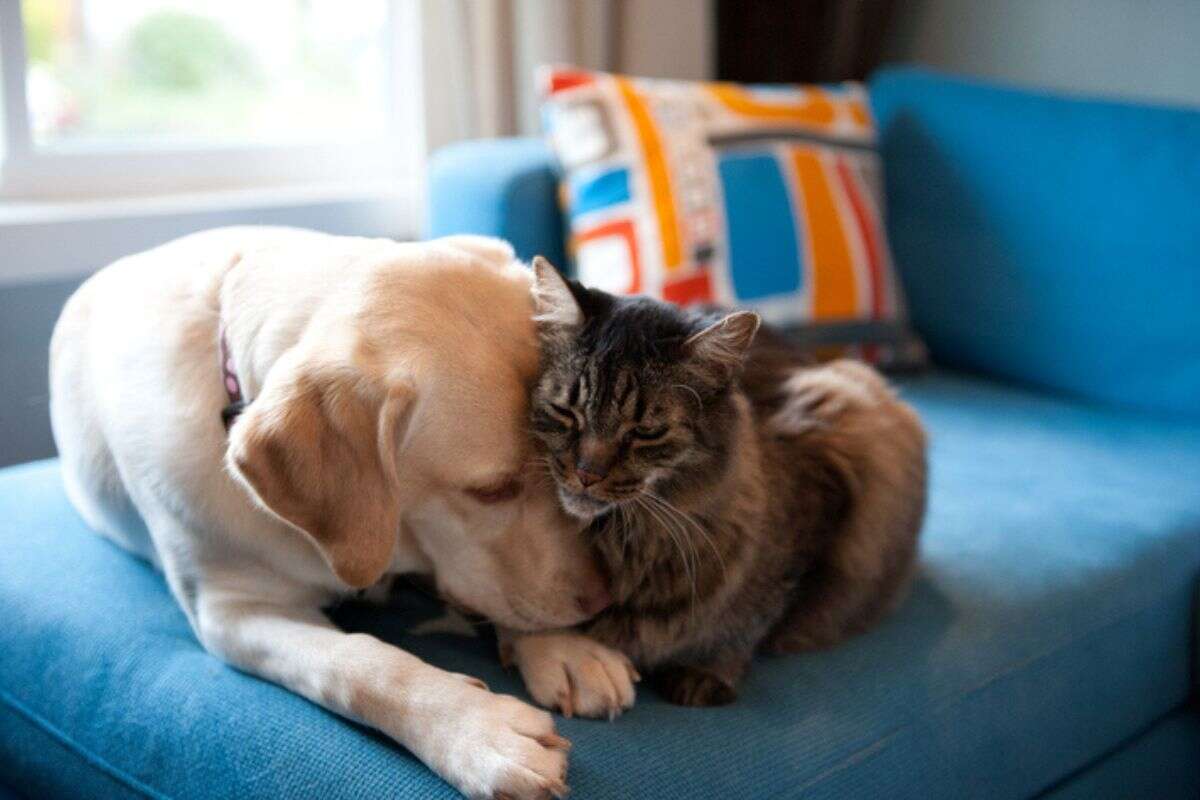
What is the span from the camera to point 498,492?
4.10ft

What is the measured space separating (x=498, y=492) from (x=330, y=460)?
0.19 metres

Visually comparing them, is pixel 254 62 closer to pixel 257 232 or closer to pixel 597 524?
pixel 257 232

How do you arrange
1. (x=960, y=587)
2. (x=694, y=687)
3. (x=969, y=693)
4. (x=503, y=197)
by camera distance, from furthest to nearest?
1. (x=503, y=197)
2. (x=960, y=587)
3. (x=969, y=693)
4. (x=694, y=687)

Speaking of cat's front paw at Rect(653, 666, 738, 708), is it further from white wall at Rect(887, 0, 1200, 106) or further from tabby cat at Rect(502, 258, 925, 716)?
white wall at Rect(887, 0, 1200, 106)

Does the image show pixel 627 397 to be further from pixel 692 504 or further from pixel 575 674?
pixel 575 674

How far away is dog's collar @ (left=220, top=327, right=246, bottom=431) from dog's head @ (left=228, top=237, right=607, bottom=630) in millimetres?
104

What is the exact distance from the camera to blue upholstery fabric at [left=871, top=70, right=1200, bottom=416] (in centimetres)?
229

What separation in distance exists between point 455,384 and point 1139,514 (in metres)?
1.23

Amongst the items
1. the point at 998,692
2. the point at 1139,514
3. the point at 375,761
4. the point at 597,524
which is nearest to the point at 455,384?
the point at 597,524

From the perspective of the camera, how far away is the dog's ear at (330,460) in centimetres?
113

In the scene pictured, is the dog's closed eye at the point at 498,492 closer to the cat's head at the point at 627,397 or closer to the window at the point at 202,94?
the cat's head at the point at 627,397

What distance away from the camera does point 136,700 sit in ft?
4.29

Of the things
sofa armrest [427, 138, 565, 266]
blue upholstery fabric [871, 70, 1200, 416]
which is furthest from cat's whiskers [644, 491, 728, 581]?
blue upholstery fabric [871, 70, 1200, 416]

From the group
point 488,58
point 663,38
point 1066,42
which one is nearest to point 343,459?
point 488,58
